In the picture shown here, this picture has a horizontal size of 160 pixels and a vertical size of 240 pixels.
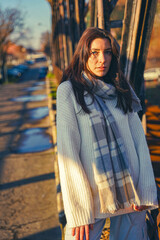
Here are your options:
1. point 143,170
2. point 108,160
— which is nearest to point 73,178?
point 108,160

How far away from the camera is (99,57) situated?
5.02 feet

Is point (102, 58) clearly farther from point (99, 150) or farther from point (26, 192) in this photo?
point (26, 192)

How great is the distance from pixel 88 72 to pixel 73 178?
669mm

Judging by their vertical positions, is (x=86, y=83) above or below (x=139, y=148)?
above

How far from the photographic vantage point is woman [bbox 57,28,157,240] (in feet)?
4.50

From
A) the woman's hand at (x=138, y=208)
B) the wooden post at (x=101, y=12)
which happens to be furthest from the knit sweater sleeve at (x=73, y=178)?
the wooden post at (x=101, y=12)

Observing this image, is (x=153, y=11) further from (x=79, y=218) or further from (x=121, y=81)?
(x=79, y=218)

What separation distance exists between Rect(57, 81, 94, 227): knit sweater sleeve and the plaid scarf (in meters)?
0.09

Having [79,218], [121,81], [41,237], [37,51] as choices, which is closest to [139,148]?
[121,81]

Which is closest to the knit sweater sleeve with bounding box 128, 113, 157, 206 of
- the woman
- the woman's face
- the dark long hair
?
the woman

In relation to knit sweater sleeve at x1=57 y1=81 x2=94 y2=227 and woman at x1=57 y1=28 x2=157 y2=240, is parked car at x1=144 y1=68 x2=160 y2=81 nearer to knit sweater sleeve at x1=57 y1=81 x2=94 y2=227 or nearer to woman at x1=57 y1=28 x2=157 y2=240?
woman at x1=57 y1=28 x2=157 y2=240

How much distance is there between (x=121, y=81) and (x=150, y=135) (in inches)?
110

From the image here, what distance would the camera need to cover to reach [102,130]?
1412mm

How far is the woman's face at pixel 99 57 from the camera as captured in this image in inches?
59.6
